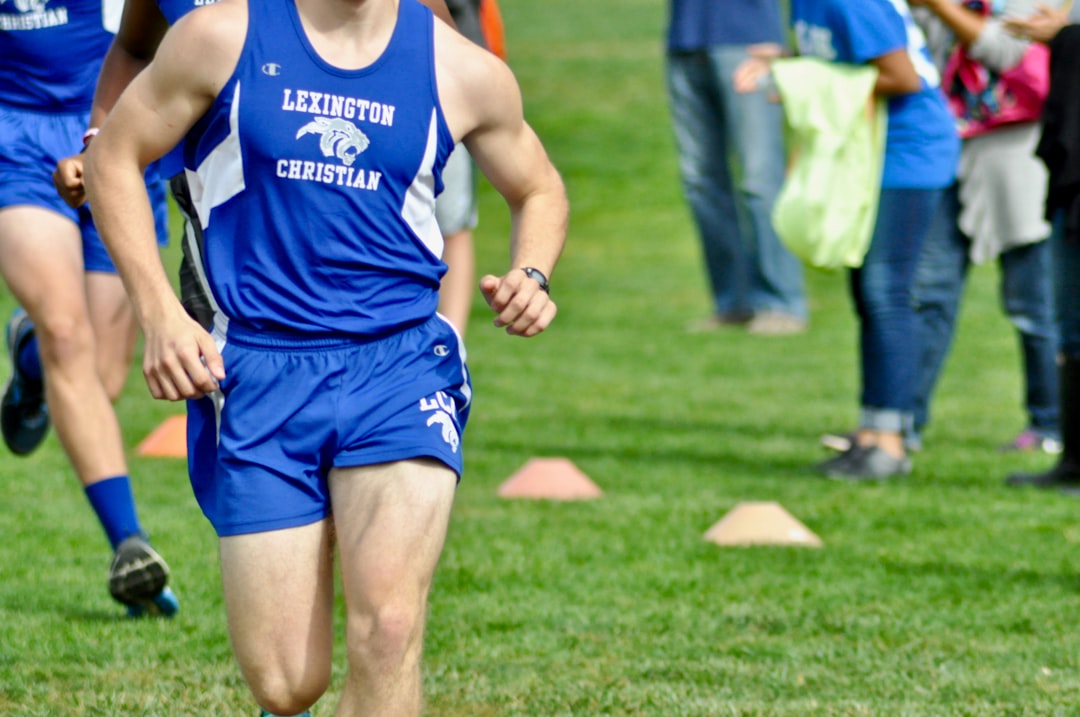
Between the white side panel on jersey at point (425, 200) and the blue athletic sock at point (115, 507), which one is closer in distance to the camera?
the white side panel on jersey at point (425, 200)

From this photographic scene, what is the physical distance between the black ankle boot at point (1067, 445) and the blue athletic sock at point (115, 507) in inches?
146

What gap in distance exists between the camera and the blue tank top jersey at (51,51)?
559 cm

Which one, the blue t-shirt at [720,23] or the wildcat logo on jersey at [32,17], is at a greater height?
the wildcat logo on jersey at [32,17]

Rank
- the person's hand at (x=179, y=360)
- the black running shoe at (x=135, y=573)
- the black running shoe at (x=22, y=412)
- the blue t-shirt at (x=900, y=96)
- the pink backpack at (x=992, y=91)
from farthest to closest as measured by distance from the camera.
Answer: the pink backpack at (x=992, y=91), the blue t-shirt at (x=900, y=96), the black running shoe at (x=22, y=412), the black running shoe at (x=135, y=573), the person's hand at (x=179, y=360)

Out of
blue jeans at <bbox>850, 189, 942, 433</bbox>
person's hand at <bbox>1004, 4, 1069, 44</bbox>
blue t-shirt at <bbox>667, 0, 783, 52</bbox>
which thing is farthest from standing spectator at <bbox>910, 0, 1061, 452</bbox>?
blue t-shirt at <bbox>667, 0, 783, 52</bbox>

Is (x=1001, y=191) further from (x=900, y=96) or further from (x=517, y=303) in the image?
(x=517, y=303)

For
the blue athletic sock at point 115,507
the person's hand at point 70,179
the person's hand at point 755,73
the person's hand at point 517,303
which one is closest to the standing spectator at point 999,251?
the person's hand at point 755,73

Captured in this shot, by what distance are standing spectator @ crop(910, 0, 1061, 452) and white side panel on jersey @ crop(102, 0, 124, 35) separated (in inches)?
152

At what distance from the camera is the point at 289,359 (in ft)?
11.7

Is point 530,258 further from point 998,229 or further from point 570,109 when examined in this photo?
point 570,109

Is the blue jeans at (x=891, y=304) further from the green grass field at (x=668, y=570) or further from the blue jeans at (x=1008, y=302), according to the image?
the blue jeans at (x=1008, y=302)

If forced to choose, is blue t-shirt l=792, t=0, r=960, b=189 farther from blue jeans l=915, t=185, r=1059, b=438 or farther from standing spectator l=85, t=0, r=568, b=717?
standing spectator l=85, t=0, r=568, b=717

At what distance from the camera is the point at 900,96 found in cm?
738

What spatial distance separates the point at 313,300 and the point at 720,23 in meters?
8.70
